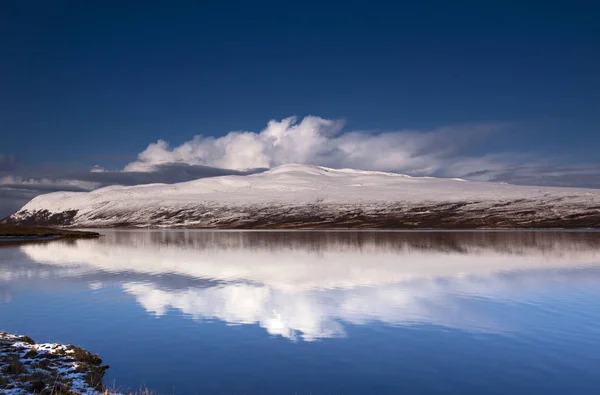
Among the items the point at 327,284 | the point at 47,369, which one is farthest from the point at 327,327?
the point at 327,284

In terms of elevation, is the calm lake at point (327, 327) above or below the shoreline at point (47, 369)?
below

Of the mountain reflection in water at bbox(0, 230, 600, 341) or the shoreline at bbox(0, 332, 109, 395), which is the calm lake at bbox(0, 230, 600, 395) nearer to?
the mountain reflection in water at bbox(0, 230, 600, 341)

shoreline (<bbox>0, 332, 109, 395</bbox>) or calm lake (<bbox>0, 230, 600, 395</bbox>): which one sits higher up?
shoreline (<bbox>0, 332, 109, 395</bbox>)

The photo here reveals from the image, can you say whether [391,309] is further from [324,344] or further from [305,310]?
[324,344]

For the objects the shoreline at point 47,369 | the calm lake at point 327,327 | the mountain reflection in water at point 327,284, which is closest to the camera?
the shoreline at point 47,369

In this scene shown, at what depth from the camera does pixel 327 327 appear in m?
21.1

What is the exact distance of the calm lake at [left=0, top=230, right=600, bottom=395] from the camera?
14.8m

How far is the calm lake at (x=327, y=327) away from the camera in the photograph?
14.8 m

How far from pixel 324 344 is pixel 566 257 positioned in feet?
143

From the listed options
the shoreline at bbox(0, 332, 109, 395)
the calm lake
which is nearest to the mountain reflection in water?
the calm lake

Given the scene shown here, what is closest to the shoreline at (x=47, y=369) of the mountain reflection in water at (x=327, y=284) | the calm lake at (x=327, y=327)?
the calm lake at (x=327, y=327)

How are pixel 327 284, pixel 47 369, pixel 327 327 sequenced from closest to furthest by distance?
pixel 47 369 < pixel 327 327 < pixel 327 284

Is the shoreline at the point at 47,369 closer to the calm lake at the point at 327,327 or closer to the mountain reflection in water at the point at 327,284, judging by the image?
the calm lake at the point at 327,327

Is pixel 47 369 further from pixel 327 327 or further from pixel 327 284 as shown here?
pixel 327 284
